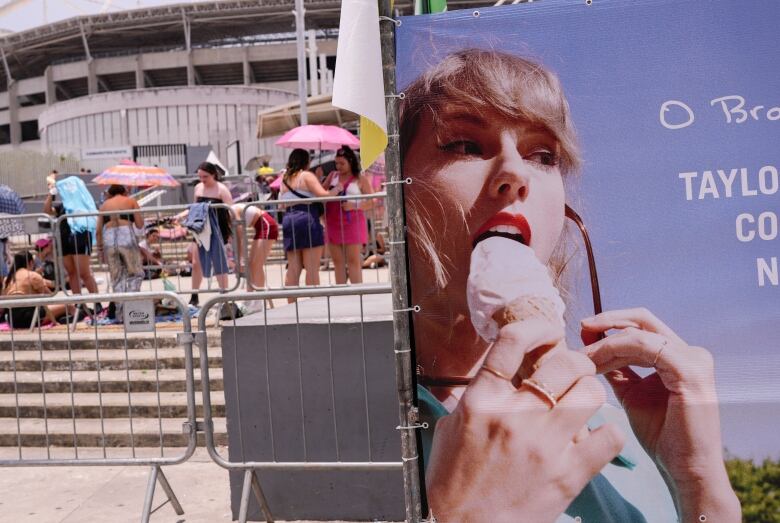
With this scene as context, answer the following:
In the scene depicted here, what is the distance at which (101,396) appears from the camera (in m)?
7.07

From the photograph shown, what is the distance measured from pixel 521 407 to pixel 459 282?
0.57 metres

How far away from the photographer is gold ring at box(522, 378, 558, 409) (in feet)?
11.5

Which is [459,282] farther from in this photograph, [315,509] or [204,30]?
[204,30]

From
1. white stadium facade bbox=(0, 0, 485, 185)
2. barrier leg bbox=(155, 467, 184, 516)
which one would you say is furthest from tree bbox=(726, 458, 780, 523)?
white stadium facade bbox=(0, 0, 485, 185)

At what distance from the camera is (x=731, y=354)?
336 cm

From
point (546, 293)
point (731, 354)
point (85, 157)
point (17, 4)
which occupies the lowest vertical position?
point (731, 354)

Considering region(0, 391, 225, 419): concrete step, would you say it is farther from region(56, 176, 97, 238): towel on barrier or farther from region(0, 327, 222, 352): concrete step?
region(56, 176, 97, 238): towel on barrier

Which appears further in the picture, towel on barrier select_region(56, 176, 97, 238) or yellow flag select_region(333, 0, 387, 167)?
towel on barrier select_region(56, 176, 97, 238)

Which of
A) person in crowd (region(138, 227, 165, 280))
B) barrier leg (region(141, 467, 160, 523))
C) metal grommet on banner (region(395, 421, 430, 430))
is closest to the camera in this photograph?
metal grommet on banner (region(395, 421, 430, 430))

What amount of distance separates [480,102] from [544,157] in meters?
0.34

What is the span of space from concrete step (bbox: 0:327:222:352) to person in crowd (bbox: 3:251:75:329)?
568 mm

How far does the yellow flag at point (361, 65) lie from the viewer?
3.43 m

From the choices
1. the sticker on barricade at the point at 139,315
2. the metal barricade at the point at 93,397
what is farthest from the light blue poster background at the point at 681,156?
the metal barricade at the point at 93,397

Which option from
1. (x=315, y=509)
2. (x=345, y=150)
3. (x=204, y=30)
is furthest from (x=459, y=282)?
(x=204, y=30)
